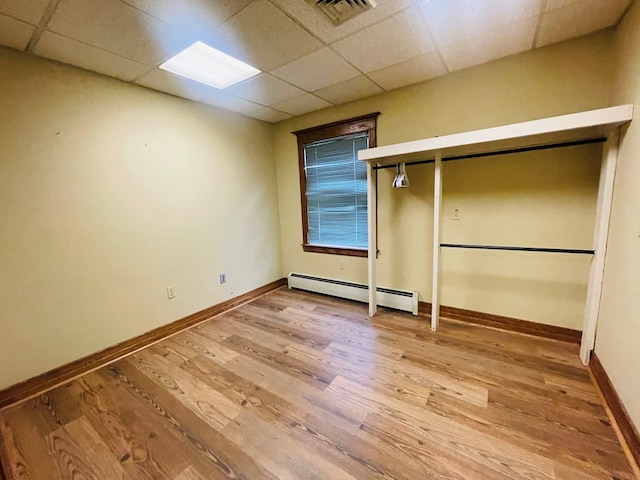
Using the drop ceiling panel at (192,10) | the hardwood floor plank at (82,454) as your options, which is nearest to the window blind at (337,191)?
the drop ceiling panel at (192,10)

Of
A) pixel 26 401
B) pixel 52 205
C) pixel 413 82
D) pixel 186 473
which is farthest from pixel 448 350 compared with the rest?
pixel 52 205

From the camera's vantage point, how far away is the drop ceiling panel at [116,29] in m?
1.48

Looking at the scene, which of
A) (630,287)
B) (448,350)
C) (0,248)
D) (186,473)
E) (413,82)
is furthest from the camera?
(413,82)

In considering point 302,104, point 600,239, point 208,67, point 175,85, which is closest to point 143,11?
point 208,67

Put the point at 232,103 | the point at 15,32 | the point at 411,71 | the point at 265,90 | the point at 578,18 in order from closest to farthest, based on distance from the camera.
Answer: the point at 15,32
the point at 578,18
the point at 411,71
the point at 265,90
the point at 232,103

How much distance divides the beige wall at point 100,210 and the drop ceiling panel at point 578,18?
2.92m

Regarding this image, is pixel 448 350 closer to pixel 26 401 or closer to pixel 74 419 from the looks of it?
pixel 74 419

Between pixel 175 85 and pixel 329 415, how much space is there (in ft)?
9.53

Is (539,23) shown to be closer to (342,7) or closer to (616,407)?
Result: (342,7)

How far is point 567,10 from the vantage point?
1.65 m

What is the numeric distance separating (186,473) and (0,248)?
6.14ft

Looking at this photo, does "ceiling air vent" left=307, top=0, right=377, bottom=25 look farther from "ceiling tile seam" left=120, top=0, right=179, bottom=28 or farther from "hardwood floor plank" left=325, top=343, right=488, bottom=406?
"hardwood floor plank" left=325, top=343, right=488, bottom=406

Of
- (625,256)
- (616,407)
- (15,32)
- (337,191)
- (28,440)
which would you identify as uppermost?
(15,32)

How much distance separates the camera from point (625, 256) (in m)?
1.55
